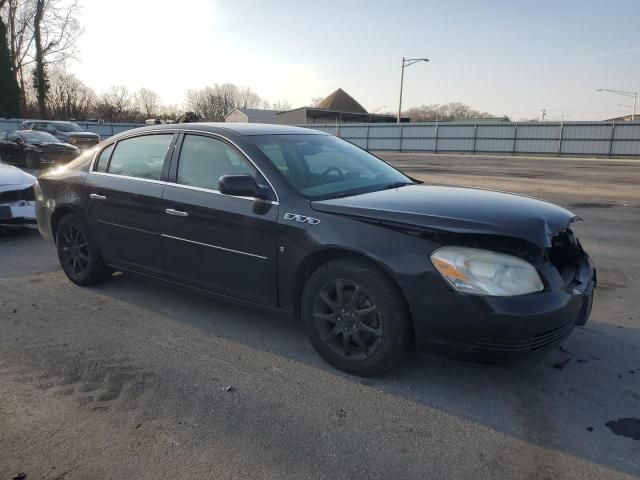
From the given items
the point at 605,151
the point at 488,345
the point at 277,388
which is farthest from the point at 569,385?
the point at 605,151

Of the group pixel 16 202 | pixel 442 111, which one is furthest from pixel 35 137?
pixel 442 111

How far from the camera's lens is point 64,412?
9.47 ft

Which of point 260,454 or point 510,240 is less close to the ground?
point 510,240

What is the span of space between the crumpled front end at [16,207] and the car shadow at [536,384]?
14.0 ft

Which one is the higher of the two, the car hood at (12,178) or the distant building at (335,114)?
the distant building at (335,114)

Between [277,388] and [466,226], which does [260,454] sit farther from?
[466,226]

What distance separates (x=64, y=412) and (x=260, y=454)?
3.93 feet

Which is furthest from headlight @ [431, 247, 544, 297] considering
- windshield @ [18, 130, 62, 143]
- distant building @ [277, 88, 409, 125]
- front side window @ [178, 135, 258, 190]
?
distant building @ [277, 88, 409, 125]

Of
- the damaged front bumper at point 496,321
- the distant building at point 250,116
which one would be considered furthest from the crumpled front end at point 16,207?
the distant building at point 250,116

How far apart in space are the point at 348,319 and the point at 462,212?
962 mm

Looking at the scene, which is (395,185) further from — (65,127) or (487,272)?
(65,127)

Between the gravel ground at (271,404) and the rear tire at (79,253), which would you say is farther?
the rear tire at (79,253)

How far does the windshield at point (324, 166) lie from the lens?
12.3ft

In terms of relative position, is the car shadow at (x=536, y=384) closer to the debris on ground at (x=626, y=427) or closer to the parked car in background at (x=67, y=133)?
the debris on ground at (x=626, y=427)
